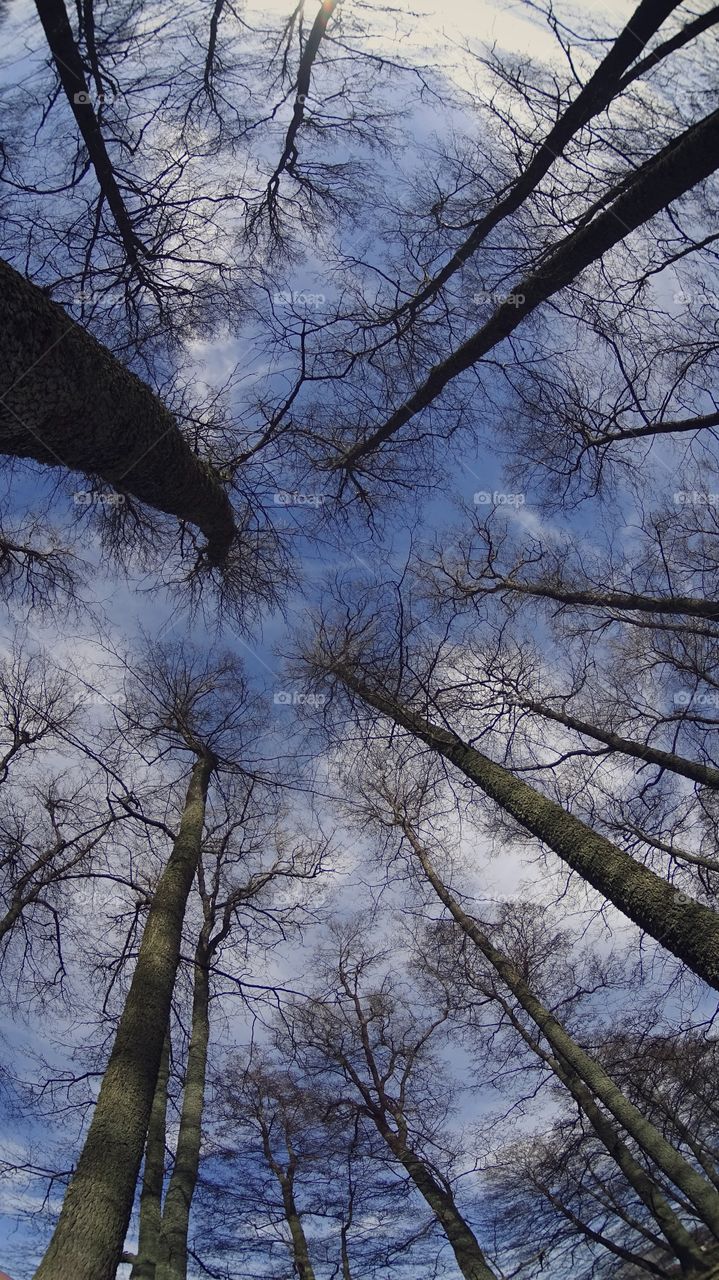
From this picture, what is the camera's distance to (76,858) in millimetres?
7160

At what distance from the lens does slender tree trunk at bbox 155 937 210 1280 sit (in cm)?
525

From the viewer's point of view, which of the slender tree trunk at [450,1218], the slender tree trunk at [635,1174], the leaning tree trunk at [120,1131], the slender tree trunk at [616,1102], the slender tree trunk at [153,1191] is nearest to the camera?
the leaning tree trunk at [120,1131]

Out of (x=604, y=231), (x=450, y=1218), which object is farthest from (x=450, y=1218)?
(x=604, y=231)

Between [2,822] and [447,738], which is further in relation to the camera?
[2,822]

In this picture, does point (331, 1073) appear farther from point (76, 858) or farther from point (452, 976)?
point (76, 858)

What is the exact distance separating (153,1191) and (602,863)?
6144mm

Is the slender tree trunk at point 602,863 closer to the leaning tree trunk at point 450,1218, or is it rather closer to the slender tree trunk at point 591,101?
the slender tree trunk at point 591,101

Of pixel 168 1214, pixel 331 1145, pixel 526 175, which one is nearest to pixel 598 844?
pixel 526 175

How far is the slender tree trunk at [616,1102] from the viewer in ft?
16.3

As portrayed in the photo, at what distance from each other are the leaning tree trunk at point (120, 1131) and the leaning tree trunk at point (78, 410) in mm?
3556

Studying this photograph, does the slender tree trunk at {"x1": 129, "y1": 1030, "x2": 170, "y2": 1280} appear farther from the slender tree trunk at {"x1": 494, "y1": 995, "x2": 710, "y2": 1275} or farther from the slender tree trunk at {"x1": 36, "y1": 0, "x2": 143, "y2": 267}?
the slender tree trunk at {"x1": 36, "y1": 0, "x2": 143, "y2": 267}

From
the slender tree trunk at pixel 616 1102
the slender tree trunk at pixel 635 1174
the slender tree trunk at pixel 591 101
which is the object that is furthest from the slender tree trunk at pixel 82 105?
the slender tree trunk at pixel 635 1174

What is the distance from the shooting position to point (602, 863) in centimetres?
420

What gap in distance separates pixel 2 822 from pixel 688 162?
938cm
